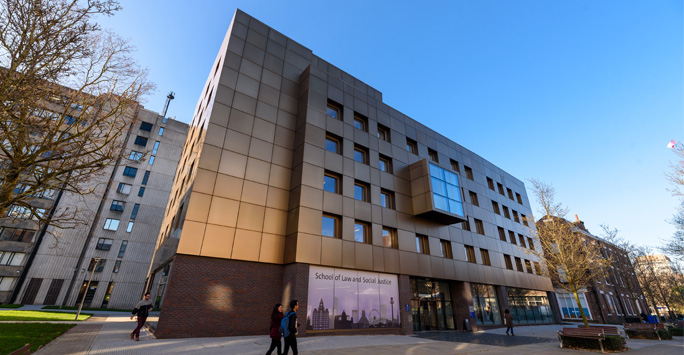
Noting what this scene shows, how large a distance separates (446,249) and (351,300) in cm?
1159

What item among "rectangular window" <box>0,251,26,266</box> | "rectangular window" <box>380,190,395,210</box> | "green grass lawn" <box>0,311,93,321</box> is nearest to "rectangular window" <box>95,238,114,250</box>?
"rectangular window" <box>0,251,26,266</box>

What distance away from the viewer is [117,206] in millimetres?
40031

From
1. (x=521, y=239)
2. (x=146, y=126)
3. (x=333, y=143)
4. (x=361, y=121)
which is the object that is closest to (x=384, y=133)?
→ (x=361, y=121)

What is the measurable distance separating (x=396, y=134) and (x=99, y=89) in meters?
21.7

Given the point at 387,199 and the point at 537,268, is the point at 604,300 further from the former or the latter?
the point at 387,199

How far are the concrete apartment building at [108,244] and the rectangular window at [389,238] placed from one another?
28.7 metres

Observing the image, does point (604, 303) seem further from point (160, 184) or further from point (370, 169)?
point (160, 184)

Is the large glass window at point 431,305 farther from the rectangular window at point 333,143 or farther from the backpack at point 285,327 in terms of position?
the backpack at point 285,327

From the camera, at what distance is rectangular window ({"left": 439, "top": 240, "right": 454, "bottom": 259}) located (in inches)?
985

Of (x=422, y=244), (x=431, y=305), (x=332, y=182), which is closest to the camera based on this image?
(x=332, y=182)

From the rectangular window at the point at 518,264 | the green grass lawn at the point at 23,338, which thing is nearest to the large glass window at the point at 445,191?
the rectangular window at the point at 518,264

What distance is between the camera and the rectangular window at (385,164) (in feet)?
80.5

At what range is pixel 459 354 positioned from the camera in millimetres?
12062

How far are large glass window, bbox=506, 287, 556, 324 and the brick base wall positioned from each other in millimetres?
25571
